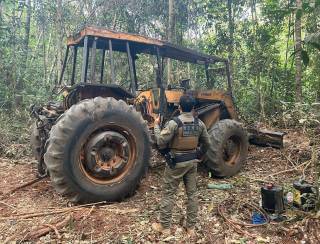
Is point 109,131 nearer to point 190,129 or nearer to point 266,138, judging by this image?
point 190,129

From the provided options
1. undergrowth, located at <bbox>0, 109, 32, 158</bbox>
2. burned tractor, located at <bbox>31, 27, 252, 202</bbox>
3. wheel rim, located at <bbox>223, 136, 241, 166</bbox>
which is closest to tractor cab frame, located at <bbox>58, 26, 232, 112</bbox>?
burned tractor, located at <bbox>31, 27, 252, 202</bbox>

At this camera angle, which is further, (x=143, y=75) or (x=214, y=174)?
(x=143, y=75)

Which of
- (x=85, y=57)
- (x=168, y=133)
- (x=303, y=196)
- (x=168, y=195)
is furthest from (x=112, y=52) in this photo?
(x=303, y=196)

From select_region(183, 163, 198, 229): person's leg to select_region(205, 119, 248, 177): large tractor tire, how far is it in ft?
5.88

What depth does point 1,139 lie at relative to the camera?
753 centimetres

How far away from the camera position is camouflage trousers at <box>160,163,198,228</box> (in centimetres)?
390

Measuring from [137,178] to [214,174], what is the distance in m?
1.71

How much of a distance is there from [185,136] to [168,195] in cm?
68

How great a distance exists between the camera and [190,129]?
13.0ft

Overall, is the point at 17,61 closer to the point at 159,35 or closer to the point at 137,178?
the point at 159,35

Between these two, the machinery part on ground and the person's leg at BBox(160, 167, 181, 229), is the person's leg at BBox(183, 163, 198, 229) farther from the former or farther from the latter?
the machinery part on ground

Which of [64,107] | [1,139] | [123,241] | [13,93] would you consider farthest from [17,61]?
[123,241]

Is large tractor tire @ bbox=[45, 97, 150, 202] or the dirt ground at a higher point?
large tractor tire @ bbox=[45, 97, 150, 202]

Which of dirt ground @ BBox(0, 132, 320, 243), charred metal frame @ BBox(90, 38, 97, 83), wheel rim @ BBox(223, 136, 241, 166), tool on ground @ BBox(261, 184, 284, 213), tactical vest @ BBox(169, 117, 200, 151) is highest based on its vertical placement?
charred metal frame @ BBox(90, 38, 97, 83)
